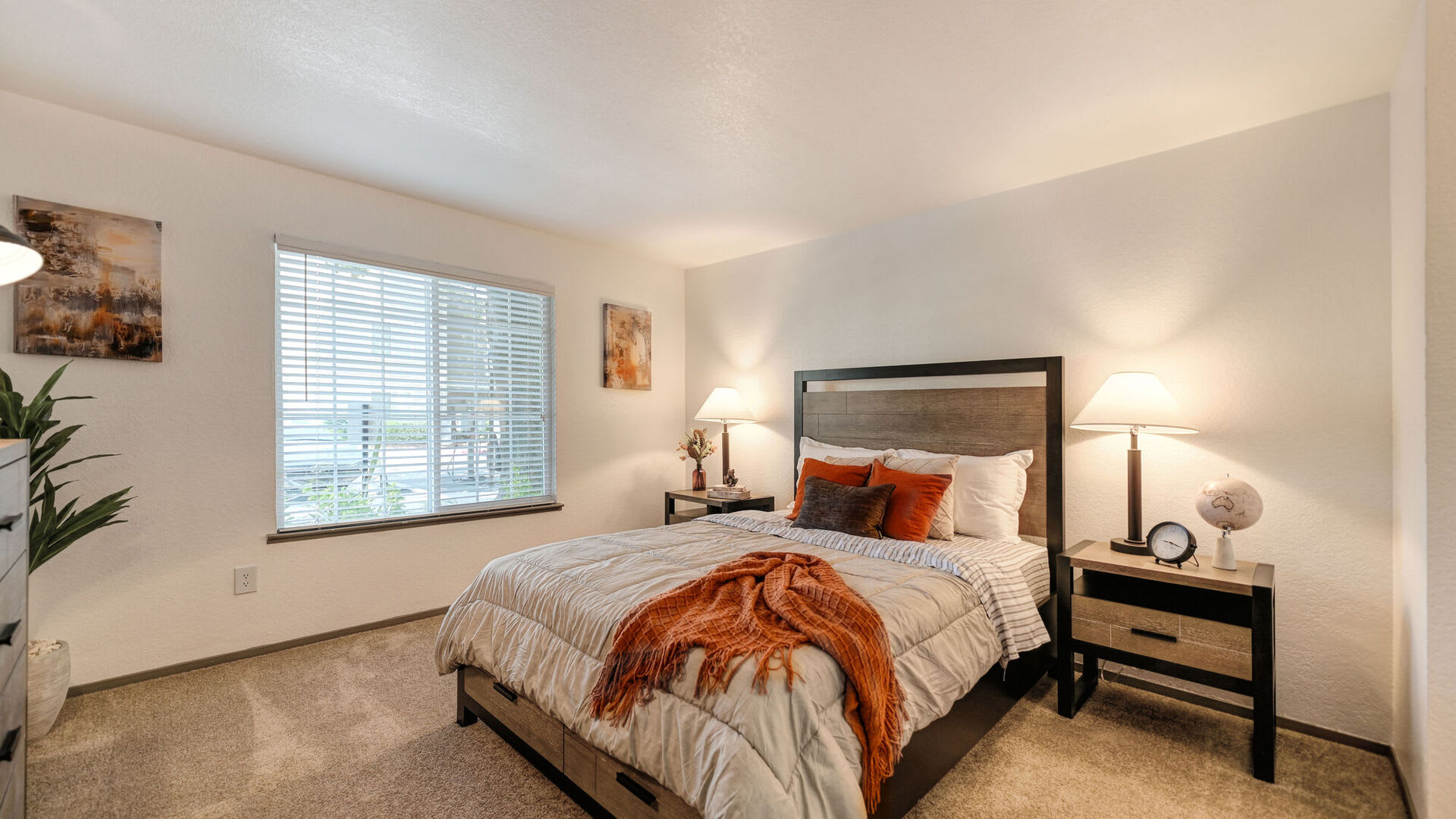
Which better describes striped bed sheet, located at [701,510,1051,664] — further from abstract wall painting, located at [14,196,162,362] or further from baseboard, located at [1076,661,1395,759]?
abstract wall painting, located at [14,196,162,362]

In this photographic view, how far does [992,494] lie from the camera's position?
119 inches

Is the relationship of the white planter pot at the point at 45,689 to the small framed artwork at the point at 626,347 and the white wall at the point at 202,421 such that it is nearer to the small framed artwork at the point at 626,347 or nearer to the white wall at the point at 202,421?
the white wall at the point at 202,421

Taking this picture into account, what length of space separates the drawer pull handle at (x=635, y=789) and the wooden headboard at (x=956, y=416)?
7.51ft

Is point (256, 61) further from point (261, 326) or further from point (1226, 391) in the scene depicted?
point (1226, 391)

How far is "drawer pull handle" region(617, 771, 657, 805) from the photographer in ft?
5.37

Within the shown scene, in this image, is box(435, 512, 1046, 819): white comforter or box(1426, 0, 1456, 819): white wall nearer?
box(435, 512, 1046, 819): white comforter

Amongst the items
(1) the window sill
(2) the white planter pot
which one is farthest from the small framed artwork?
(2) the white planter pot

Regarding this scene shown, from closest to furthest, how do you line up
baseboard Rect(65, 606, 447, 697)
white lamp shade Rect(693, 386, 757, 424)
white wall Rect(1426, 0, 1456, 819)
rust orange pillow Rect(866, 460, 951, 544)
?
white wall Rect(1426, 0, 1456, 819) → baseboard Rect(65, 606, 447, 697) → rust orange pillow Rect(866, 460, 951, 544) → white lamp shade Rect(693, 386, 757, 424)

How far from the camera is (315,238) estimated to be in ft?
10.9

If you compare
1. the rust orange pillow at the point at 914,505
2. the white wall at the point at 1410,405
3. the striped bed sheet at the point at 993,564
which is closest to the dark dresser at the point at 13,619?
the striped bed sheet at the point at 993,564

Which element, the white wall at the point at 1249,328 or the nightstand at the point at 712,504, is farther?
the nightstand at the point at 712,504

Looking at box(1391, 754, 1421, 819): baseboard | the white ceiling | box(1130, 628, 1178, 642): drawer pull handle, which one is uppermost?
the white ceiling

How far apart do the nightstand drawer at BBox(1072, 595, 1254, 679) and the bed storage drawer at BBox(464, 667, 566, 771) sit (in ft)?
6.79

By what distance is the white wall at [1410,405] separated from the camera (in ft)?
Result: 6.00
